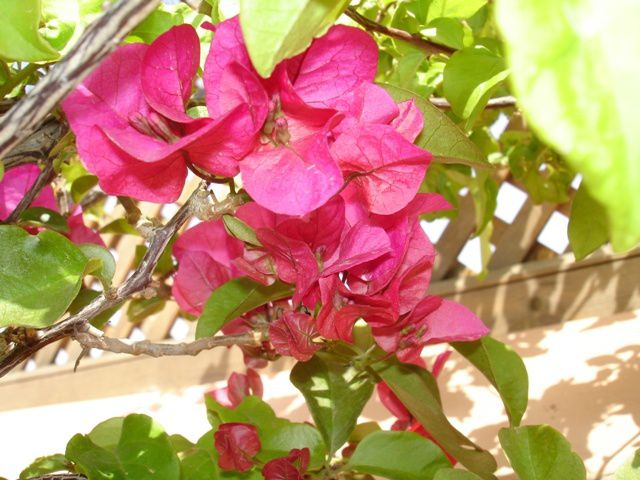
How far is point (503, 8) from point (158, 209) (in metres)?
1.59

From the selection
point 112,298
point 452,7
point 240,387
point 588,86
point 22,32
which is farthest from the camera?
point 240,387

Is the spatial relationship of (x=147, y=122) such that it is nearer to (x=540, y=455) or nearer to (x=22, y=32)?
(x=22, y=32)

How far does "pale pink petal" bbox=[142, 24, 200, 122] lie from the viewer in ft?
0.99

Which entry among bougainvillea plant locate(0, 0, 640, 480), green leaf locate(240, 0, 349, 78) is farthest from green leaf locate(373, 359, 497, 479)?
green leaf locate(240, 0, 349, 78)

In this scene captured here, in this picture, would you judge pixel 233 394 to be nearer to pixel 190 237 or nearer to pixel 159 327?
pixel 190 237

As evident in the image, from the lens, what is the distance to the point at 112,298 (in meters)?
0.39

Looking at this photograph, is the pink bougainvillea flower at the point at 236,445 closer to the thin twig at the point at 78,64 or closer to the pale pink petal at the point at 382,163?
the pale pink petal at the point at 382,163

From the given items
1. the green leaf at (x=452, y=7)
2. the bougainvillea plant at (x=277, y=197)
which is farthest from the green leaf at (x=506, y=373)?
the green leaf at (x=452, y=7)

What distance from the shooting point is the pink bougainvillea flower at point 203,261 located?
0.52 meters

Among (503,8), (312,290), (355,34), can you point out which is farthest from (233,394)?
(503,8)

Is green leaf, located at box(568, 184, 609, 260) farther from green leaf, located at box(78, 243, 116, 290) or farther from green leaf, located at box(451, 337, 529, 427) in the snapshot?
green leaf, located at box(78, 243, 116, 290)

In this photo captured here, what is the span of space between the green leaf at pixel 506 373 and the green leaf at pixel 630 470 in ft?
0.32

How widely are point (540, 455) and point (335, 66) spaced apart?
0.82ft

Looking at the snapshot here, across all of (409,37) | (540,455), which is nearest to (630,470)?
(540,455)
